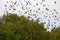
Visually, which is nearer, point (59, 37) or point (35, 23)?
point (35, 23)

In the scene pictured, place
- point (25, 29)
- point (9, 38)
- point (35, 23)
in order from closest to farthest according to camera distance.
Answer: point (9, 38), point (25, 29), point (35, 23)

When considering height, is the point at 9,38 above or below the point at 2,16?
below

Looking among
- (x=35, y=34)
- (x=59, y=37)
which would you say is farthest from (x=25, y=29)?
(x=59, y=37)

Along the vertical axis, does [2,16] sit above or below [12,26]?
above

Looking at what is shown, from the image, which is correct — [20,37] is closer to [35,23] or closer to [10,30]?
[10,30]

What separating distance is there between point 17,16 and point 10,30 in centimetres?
294

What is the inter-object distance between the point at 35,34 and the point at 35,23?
32.5 inches

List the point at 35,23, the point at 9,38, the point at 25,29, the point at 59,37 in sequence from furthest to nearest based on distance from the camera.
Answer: the point at 59,37 < the point at 35,23 < the point at 25,29 < the point at 9,38

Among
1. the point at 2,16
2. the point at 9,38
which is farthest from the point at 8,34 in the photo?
the point at 2,16

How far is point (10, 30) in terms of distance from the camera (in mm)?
9867

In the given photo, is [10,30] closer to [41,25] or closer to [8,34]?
[8,34]

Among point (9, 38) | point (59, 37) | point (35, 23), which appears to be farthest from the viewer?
point (59, 37)

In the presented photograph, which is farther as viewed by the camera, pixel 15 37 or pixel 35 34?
pixel 35 34

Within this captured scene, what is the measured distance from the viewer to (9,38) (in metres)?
9.66
